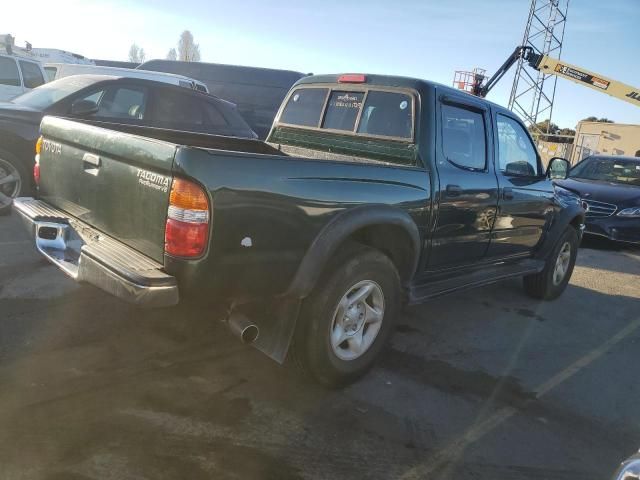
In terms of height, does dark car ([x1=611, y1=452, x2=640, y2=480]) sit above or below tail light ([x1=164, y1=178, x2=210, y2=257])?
below

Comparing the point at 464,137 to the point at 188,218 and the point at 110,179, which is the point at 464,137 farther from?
the point at 110,179

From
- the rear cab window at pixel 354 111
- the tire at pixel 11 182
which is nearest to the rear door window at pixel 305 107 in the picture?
the rear cab window at pixel 354 111

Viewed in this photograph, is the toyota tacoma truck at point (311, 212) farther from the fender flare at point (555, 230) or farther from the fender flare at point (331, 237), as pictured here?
the fender flare at point (555, 230)

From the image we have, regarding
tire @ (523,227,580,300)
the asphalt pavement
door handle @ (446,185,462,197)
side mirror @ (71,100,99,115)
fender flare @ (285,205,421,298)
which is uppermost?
side mirror @ (71,100,99,115)

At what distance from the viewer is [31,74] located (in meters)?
10.3

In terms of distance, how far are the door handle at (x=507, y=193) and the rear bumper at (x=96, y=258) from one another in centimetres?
309

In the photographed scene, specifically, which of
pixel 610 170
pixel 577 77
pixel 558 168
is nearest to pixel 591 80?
pixel 577 77

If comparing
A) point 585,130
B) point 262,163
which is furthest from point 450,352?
point 585,130

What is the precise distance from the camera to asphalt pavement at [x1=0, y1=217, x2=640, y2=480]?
2.60 meters

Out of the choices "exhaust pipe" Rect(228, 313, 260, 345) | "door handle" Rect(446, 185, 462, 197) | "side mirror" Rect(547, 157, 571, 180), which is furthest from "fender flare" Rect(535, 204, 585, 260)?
"exhaust pipe" Rect(228, 313, 260, 345)

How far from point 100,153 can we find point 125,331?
1.38m

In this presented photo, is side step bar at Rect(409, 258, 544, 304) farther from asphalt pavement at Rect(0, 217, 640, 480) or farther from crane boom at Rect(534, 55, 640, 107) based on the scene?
crane boom at Rect(534, 55, 640, 107)

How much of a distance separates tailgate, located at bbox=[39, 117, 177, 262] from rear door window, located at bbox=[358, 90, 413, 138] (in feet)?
6.41

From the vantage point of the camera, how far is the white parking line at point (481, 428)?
8.91 ft
